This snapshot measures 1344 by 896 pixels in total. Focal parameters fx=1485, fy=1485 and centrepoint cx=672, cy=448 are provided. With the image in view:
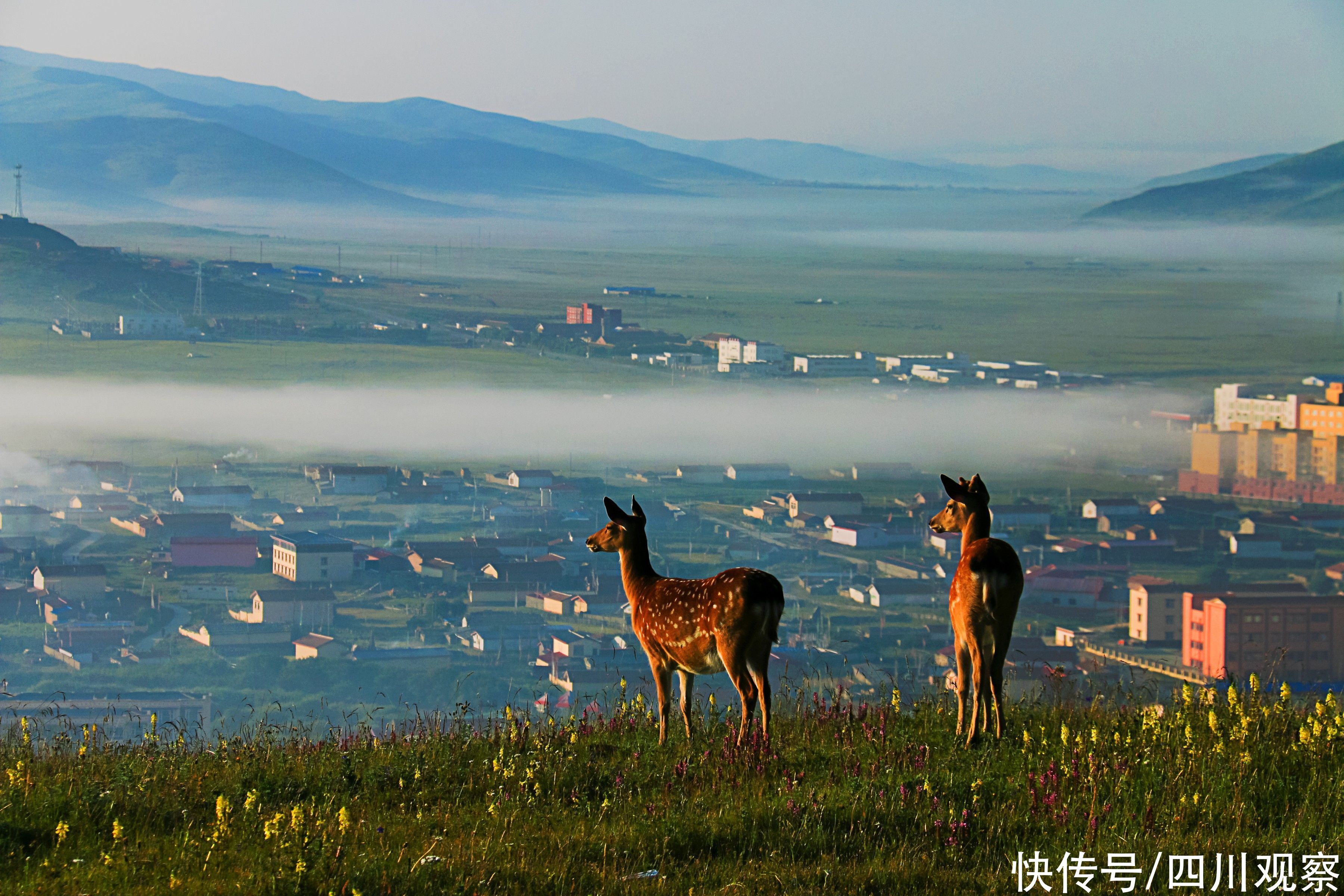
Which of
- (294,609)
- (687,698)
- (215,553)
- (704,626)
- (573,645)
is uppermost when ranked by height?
(704,626)

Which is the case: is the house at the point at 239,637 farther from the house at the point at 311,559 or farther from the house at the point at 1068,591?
the house at the point at 1068,591

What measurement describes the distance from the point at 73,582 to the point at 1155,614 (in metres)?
118

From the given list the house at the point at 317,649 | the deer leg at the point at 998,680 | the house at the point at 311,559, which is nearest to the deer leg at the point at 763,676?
the deer leg at the point at 998,680

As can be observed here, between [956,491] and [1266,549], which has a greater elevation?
[956,491]

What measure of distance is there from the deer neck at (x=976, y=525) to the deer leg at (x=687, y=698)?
2109mm

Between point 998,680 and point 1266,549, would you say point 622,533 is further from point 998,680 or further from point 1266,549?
point 1266,549

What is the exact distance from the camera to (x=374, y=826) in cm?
788

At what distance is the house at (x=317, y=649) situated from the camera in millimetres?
138750

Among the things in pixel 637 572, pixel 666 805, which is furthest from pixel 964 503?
pixel 666 805

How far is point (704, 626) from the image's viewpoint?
31.4 feet

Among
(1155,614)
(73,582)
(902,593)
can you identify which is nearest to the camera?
(1155,614)

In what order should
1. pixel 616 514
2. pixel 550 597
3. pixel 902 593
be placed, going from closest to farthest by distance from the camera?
1. pixel 616 514
2. pixel 902 593
3. pixel 550 597

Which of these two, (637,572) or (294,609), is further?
(294,609)

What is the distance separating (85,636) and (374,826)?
156196 mm
